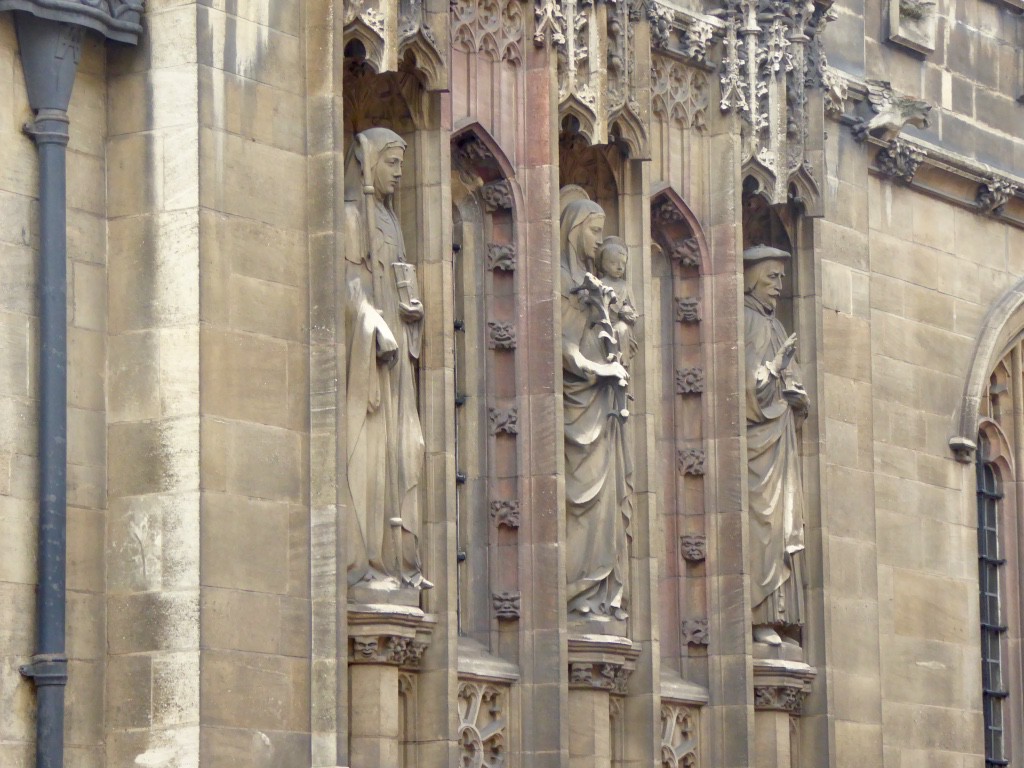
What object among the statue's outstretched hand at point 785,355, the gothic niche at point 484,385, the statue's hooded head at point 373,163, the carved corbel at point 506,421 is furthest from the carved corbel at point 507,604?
the statue's outstretched hand at point 785,355

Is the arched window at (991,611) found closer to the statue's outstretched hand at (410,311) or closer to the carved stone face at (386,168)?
the statue's outstretched hand at (410,311)

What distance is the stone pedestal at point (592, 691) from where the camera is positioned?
87.7ft

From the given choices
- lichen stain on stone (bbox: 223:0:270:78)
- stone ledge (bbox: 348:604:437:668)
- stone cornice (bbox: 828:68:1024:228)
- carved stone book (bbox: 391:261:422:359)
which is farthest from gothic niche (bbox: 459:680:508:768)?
stone cornice (bbox: 828:68:1024:228)

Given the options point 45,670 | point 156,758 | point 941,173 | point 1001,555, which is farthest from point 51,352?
point 1001,555

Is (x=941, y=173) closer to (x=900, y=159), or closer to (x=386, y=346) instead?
(x=900, y=159)

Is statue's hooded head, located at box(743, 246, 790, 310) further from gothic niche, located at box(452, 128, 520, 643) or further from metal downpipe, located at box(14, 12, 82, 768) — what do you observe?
metal downpipe, located at box(14, 12, 82, 768)

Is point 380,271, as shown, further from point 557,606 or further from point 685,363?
point 685,363

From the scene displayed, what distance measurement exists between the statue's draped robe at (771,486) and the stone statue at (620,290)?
2.11 m

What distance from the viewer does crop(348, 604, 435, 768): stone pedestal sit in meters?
23.9

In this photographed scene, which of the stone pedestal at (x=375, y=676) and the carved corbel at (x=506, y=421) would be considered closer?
the stone pedestal at (x=375, y=676)

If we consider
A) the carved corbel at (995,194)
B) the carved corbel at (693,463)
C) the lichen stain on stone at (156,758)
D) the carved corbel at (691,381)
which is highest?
the carved corbel at (995,194)

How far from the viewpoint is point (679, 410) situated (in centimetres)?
2931

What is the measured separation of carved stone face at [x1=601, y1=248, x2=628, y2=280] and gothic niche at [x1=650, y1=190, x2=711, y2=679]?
147 centimetres

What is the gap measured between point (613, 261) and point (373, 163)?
3.58m
